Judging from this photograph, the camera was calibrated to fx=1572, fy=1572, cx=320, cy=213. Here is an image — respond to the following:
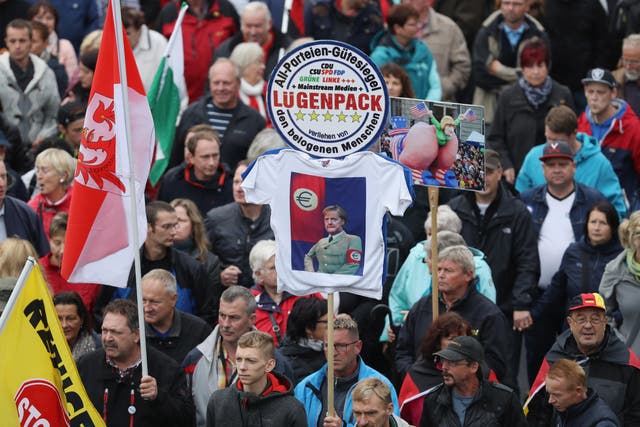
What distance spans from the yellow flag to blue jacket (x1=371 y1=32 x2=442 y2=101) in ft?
24.0

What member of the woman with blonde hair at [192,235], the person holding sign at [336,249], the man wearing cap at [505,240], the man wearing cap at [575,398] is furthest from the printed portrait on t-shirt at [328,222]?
the man wearing cap at [505,240]

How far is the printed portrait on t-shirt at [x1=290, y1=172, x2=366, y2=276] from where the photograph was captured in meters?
9.27

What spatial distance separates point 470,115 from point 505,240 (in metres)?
2.72

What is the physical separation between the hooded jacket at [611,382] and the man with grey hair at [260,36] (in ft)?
20.2

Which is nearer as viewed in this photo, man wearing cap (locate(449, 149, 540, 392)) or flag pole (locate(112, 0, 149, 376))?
flag pole (locate(112, 0, 149, 376))

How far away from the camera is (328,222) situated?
9.32 metres

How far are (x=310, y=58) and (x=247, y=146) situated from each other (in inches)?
214

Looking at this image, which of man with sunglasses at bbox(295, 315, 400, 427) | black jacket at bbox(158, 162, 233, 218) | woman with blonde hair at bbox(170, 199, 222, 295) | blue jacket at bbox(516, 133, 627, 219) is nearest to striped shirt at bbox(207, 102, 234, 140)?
black jacket at bbox(158, 162, 233, 218)

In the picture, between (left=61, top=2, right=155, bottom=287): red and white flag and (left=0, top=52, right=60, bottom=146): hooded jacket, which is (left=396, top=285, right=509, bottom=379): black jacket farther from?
(left=0, top=52, right=60, bottom=146): hooded jacket

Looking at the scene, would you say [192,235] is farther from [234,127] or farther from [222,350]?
[234,127]

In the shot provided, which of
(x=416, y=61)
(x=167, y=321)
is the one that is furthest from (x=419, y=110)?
(x=416, y=61)

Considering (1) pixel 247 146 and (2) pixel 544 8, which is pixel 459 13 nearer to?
(2) pixel 544 8

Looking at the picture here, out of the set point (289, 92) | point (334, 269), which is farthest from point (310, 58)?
point (334, 269)

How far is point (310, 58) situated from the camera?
920cm
